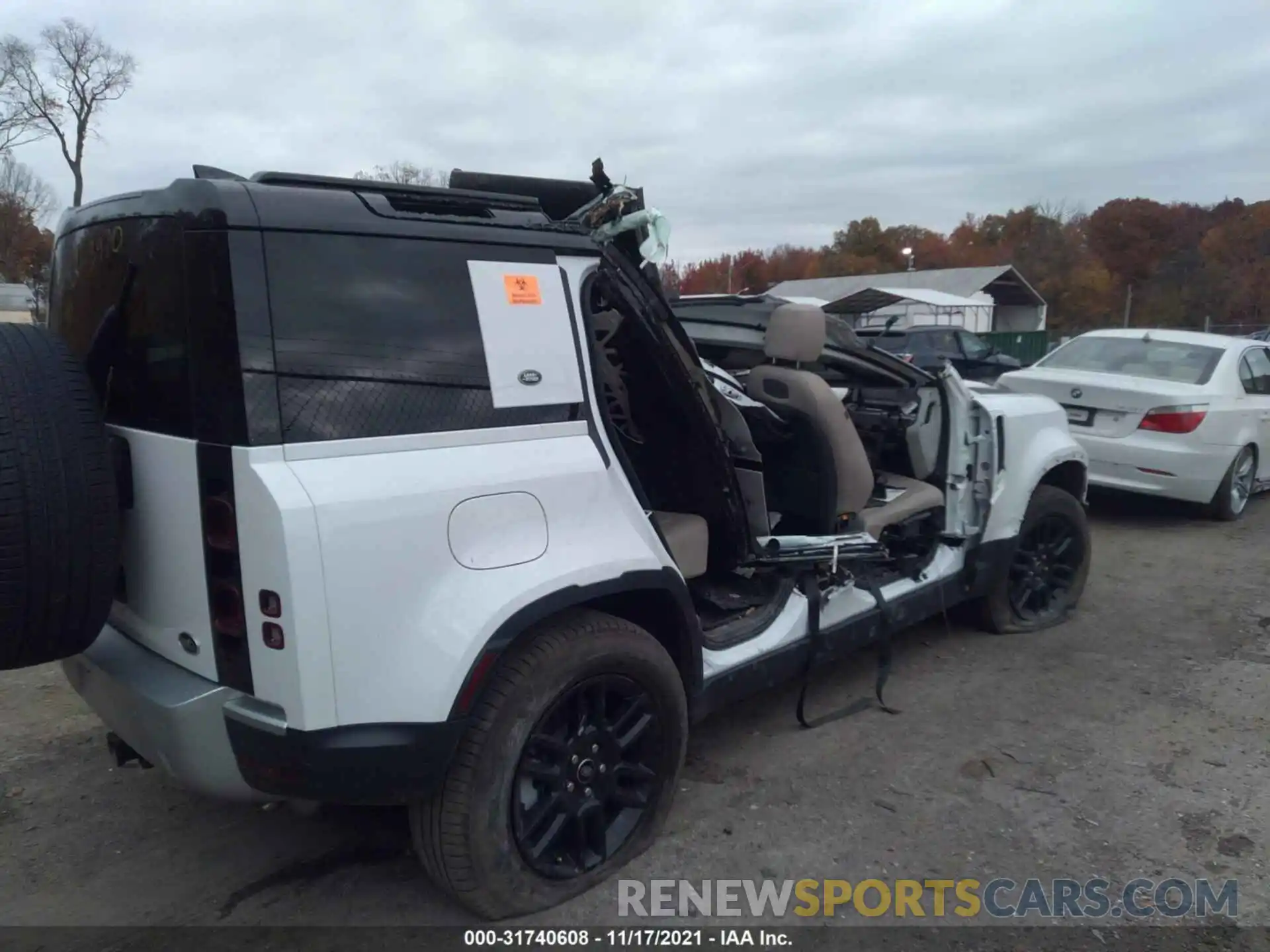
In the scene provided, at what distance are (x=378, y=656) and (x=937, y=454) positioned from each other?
3.41 metres

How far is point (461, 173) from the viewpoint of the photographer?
3.39 meters

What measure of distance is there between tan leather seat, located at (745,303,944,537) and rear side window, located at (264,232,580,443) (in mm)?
1761

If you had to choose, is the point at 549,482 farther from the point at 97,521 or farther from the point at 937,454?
the point at 937,454

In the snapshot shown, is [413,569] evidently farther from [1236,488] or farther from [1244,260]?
[1244,260]

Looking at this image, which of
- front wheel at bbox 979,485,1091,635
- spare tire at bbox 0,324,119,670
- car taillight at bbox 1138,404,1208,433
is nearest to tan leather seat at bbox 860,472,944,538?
front wheel at bbox 979,485,1091,635

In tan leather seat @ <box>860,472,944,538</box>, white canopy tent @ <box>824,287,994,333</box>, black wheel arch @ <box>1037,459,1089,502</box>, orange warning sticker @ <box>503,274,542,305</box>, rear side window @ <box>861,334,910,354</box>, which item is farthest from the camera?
white canopy tent @ <box>824,287,994,333</box>

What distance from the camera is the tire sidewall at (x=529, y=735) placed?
102 inches

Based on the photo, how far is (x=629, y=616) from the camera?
3.19 meters

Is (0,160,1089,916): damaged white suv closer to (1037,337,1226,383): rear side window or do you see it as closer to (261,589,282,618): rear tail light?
(261,589,282,618): rear tail light

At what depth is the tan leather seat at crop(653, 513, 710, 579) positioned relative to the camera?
3486 mm

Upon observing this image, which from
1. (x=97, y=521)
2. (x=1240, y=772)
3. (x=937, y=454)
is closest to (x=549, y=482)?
(x=97, y=521)

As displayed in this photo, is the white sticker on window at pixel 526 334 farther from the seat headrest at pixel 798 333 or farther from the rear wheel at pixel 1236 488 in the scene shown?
the rear wheel at pixel 1236 488

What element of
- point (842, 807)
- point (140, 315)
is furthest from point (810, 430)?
point (140, 315)

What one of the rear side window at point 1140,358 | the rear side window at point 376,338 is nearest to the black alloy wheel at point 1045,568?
the rear side window at point 1140,358
